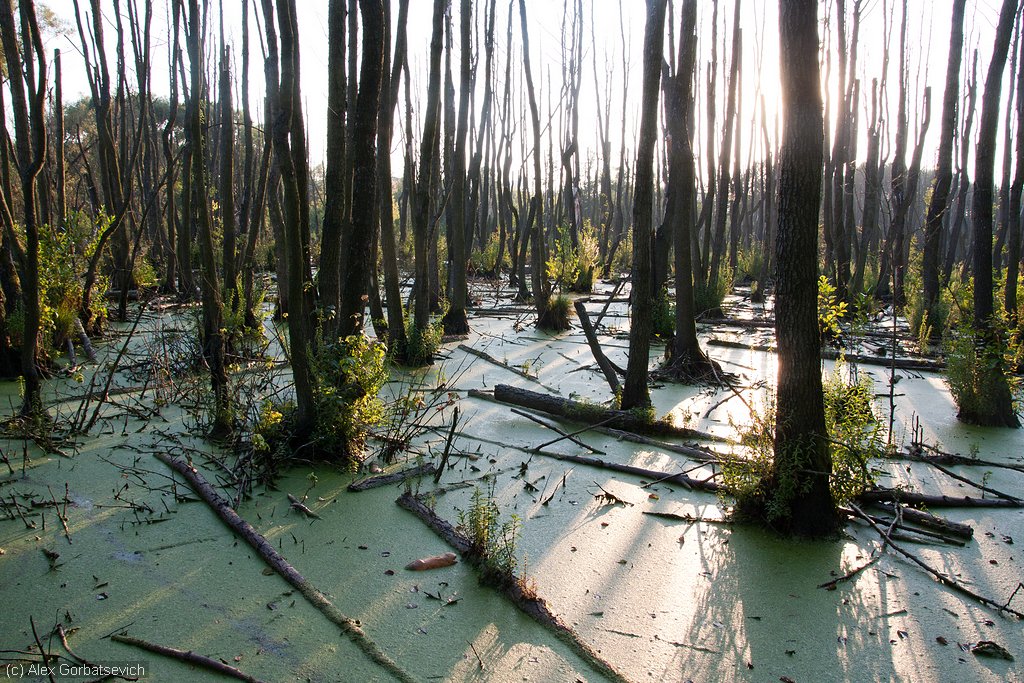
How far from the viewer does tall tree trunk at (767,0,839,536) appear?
2.98 meters

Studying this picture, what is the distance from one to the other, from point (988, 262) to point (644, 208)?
10.1 ft

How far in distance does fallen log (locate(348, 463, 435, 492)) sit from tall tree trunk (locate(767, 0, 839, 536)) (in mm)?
1829

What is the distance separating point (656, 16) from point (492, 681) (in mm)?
4206

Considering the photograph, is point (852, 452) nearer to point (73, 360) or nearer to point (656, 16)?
point (656, 16)

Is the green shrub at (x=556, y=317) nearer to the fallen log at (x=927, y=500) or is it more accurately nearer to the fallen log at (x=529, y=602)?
the fallen log at (x=927, y=500)

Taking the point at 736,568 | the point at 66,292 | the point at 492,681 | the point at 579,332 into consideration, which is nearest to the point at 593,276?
the point at 579,332

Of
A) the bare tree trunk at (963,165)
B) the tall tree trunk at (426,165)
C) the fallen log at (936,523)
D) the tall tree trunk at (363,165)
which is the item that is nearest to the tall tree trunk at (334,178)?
the tall tree trunk at (363,165)

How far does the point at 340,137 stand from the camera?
484 cm

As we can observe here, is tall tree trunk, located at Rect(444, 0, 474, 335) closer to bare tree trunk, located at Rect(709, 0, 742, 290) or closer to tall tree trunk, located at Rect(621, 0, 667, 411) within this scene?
bare tree trunk, located at Rect(709, 0, 742, 290)

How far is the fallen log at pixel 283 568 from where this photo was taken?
2.25 metres

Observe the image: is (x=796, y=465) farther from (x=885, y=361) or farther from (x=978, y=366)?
(x=885, y=361)

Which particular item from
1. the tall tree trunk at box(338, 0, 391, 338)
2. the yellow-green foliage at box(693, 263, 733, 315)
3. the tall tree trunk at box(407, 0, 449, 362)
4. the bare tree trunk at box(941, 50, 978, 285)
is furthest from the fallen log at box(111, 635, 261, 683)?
the bare tree trunk at box(941, 50, 978, 285)

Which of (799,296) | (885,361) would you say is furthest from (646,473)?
(885,361)

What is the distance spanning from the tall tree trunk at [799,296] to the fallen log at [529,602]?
51.9 inches
